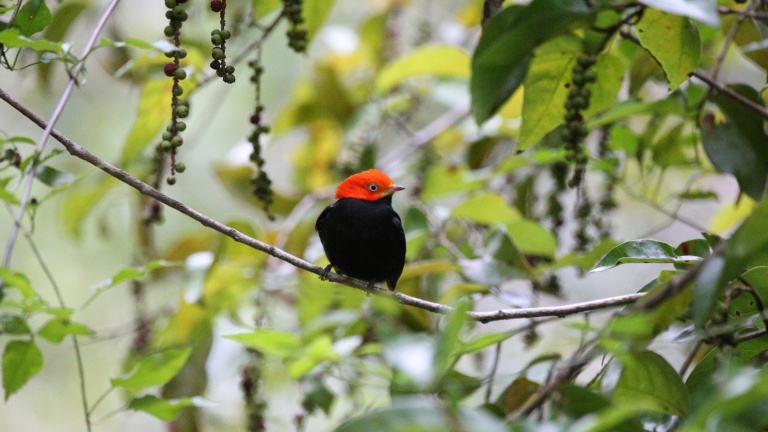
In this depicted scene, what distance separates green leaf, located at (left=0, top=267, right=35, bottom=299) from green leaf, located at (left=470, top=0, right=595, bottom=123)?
48.6 inches

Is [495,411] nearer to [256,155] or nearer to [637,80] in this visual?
[256,155]

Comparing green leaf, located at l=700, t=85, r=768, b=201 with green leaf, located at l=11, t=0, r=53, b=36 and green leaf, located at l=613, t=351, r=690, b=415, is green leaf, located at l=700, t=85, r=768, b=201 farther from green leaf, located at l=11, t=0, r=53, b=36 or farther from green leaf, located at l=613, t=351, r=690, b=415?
green leaf, located at l=11, t=0, r=53, b=36

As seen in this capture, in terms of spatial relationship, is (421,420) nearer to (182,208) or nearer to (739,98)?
(182,208)

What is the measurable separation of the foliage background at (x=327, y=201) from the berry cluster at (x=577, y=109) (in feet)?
0.37

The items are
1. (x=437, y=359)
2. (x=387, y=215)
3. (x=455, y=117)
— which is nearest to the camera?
(x=437, y=359)

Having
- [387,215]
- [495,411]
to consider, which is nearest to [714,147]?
[495,411]

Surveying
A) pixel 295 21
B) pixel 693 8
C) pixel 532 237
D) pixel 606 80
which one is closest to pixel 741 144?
pixel 606 80

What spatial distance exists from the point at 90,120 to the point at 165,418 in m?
5.20

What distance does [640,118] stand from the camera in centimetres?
505

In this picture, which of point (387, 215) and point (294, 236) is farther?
point (294, 236)

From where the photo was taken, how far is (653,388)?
5.70ft

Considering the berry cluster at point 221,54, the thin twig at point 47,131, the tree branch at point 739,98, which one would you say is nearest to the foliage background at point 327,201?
the tree branch at point 739,98

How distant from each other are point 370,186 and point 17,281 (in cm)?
192

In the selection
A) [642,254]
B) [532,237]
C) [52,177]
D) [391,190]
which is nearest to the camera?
[642,254]
